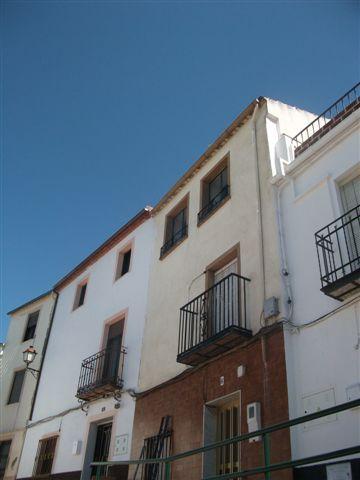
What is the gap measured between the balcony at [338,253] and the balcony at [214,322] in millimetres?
1642

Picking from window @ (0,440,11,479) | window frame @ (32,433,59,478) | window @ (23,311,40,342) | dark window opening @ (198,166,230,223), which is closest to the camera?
dark window opening @ (198,166,230,223)

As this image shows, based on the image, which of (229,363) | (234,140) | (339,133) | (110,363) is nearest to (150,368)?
(110,363)

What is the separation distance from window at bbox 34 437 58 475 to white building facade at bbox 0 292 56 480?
1275mm

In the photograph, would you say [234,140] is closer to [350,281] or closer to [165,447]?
[350,281]

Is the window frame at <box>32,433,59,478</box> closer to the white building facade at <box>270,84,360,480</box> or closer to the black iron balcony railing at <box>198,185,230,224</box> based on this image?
the black iron balcony railing at <box>198,185,230,224</box>

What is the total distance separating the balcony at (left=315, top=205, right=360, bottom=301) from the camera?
6.71 m

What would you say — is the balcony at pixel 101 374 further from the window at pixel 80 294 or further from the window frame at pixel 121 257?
the window at pixel 80 294

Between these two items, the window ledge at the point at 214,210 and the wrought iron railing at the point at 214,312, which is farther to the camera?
the window ledge at the point at 214,210

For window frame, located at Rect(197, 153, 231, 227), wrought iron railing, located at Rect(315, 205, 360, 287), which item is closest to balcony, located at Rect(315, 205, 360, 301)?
wrought iron railing, located at Rect(315, 205, 360, 287)

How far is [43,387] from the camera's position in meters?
15.8

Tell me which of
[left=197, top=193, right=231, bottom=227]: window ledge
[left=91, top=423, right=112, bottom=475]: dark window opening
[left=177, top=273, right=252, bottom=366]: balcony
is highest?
[left=197, top=193, right=231, bottom=227]: window ledge

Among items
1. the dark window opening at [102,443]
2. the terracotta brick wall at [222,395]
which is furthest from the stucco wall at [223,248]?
the dark window opening at [102,443]

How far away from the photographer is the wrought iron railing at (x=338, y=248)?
712cm

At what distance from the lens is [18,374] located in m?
18.0
